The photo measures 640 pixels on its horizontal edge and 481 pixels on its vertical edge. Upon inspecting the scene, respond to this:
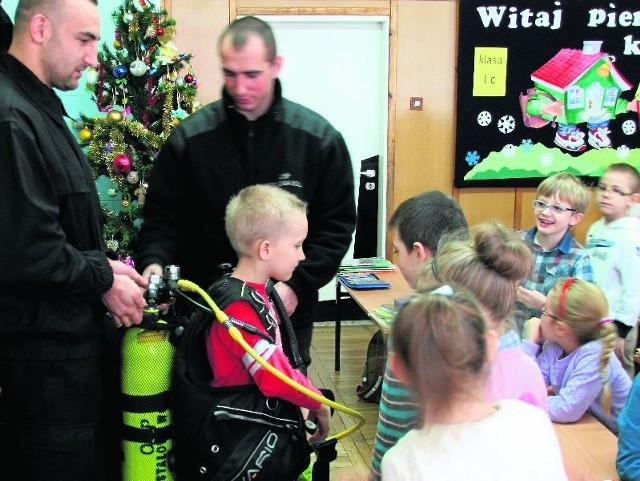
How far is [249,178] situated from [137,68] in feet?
8.33

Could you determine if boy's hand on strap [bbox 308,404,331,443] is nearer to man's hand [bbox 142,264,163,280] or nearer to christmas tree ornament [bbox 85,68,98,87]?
man's hand [bbox 142,264,163,280]

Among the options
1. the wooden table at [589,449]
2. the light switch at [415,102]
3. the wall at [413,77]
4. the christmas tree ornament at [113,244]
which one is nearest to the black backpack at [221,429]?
the wooden table at [589,449]

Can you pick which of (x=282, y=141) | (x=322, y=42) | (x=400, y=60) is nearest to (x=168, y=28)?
(x=322, y=42)

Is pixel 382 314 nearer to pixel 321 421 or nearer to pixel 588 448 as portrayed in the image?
pixel 588 448

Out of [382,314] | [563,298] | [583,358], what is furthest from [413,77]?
[583,358]

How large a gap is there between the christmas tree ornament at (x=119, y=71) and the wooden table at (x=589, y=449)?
3396 mm

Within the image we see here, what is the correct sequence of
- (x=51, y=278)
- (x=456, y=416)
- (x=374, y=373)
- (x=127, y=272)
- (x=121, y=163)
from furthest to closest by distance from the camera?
(x=121, y=163) < (x=374, y=373) < (x=127, y=272) < (x=51, y=278) < (x=456, y=416)

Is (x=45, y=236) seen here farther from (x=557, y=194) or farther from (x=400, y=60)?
(x=400, y=60)

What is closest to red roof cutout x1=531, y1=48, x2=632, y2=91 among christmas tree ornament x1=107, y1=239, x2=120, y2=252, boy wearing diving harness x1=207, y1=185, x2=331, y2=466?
christmas tree ornament x1=107, y1=239, x2=120, y2=252

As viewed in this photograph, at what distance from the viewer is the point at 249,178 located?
2.29 meters

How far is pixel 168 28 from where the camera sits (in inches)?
183

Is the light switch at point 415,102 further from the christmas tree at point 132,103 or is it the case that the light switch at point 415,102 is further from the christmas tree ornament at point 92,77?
the christmas tree ornament at point 92,77

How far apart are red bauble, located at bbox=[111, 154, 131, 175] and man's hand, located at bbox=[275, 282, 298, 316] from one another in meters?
2.54

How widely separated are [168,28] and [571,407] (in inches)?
137
